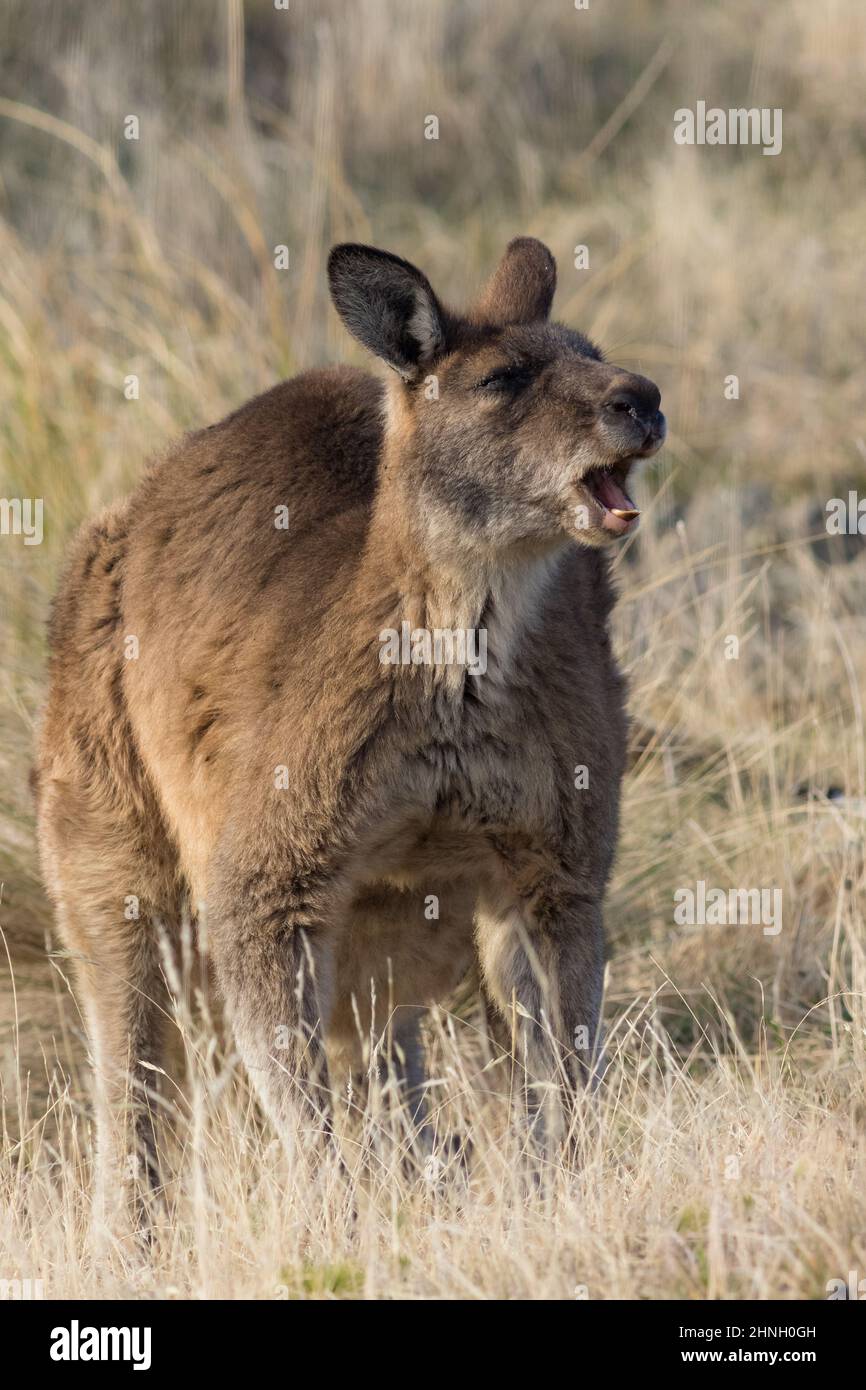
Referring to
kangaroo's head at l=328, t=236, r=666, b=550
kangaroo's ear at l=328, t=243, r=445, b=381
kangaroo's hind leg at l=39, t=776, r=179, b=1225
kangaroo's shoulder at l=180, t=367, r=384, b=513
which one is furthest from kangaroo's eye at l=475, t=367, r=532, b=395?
kangaroo's hind leg at l=39, t=776, r=179, b=1225

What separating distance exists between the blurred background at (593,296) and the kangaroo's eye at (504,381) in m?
1.59

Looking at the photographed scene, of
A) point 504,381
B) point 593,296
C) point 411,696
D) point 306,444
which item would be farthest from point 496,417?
point 593,296

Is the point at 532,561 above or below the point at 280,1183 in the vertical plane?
above

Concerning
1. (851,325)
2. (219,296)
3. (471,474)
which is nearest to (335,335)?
(219,296)

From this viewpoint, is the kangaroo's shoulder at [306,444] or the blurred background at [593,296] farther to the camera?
the blurred background at [593,296]

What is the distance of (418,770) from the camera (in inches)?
166

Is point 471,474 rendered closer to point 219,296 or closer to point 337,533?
point 337,533

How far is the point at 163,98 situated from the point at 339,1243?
409 inches

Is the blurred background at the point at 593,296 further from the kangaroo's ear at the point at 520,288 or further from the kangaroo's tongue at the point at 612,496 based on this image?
the kangaroo's tongue at the point at 612,496

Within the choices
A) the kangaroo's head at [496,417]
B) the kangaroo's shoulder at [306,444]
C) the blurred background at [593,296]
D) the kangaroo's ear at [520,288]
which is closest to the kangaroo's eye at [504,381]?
the kangaroo's head at [496,417]

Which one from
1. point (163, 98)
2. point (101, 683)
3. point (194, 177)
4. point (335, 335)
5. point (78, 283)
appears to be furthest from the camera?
point (163, 98)

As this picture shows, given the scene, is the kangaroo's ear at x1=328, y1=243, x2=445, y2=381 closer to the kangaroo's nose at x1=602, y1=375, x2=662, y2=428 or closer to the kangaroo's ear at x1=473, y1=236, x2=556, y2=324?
the kangaroo's ear at x1=473, y1=236, x2=556, y2=324

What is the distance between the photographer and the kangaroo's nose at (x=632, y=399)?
4.14 m

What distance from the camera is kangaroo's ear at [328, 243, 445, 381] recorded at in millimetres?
4328
